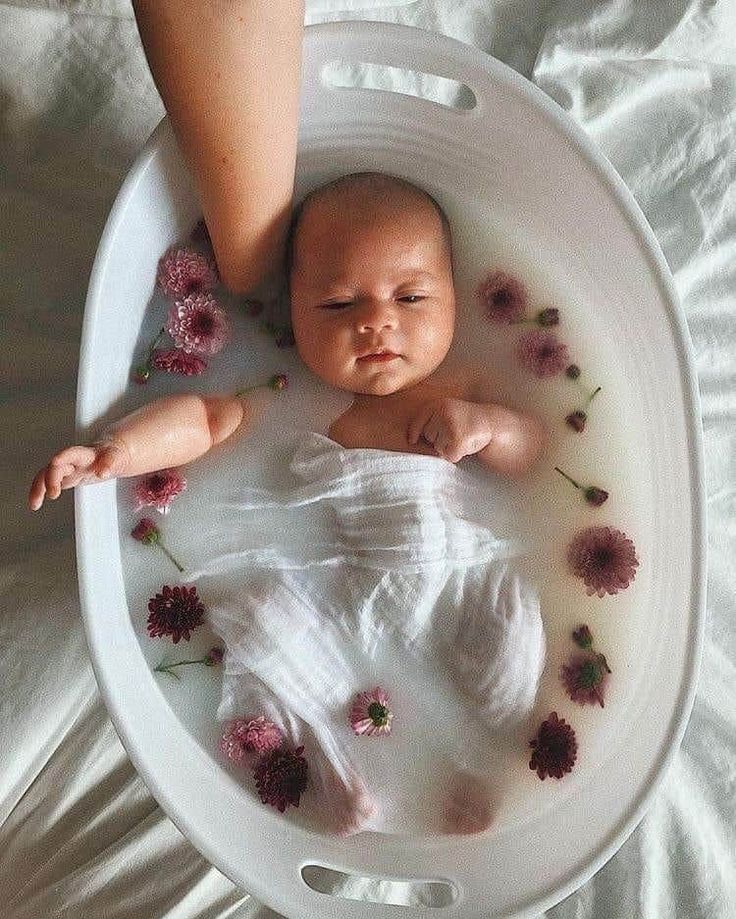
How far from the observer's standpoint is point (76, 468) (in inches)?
31.1

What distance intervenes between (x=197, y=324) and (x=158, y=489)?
0.58ft

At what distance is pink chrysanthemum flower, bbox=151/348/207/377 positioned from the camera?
967 mm

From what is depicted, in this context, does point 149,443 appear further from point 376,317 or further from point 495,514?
point 495,514

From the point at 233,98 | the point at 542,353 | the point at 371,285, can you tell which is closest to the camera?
the point at 233,98

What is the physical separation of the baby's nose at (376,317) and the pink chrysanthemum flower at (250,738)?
0.40 metres

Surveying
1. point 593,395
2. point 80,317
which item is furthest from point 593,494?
point 80,317

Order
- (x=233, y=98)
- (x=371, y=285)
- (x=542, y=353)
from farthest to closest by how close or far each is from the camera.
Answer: (x=542, y=353), (x=371, y=285), (x=233, y=98)


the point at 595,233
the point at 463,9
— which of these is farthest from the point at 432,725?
the point at 463,9

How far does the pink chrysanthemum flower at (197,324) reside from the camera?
3.17ft

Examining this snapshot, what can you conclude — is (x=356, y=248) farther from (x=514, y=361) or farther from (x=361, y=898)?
(x=361, y=898)

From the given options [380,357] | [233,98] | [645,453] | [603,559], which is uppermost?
[233,98]

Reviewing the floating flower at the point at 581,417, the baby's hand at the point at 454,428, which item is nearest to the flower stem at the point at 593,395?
the floating flower at the point at 581,417

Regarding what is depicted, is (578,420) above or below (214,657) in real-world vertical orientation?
above

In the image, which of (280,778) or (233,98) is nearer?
(233,98)
